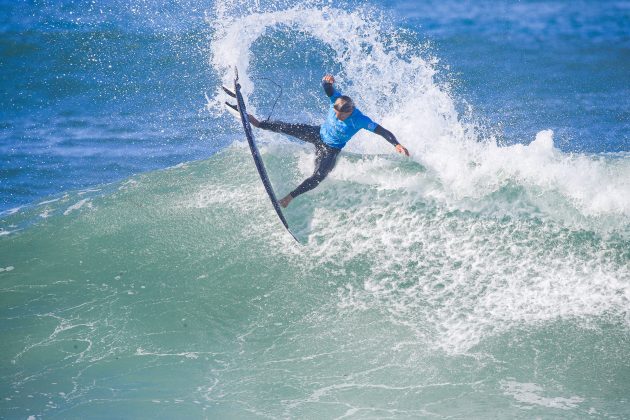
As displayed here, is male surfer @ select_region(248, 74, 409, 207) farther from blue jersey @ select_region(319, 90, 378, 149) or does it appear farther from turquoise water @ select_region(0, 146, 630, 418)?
turquoise water @ select_region(0, 146, 630, 418)

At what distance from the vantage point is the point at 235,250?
8.41 m

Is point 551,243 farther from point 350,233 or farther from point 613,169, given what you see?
point 350,233

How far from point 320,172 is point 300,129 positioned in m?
0.73

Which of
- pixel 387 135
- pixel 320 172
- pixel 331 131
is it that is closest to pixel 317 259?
pixel 320 172

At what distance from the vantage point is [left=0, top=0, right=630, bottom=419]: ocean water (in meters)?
6.20

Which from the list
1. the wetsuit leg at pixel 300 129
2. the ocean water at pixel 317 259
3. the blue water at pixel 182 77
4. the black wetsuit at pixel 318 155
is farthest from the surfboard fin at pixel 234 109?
the black wetsuit at pixel 318 155

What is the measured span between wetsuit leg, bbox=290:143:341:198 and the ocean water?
495mm

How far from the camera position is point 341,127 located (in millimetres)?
8195

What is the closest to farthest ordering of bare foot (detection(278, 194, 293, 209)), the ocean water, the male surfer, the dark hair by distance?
the ocean water
the dark hair
the male surfer
bare foot (detection(278, 194, 293, 209))

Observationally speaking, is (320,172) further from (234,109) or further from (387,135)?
(234,109)

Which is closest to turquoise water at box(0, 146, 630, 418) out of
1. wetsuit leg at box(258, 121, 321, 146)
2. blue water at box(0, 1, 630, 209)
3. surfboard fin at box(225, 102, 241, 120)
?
wetsuit leg at box(258, 121, 321, 146)

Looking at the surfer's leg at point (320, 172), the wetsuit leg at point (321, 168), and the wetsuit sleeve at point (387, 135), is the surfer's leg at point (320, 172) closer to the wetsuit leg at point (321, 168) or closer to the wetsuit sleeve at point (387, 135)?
the wetsuit leg at point (321, 168)

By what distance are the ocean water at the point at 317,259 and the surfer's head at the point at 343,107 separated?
4.37 feet

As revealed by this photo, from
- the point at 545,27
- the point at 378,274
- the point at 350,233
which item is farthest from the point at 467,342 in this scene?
the point at 545,27
